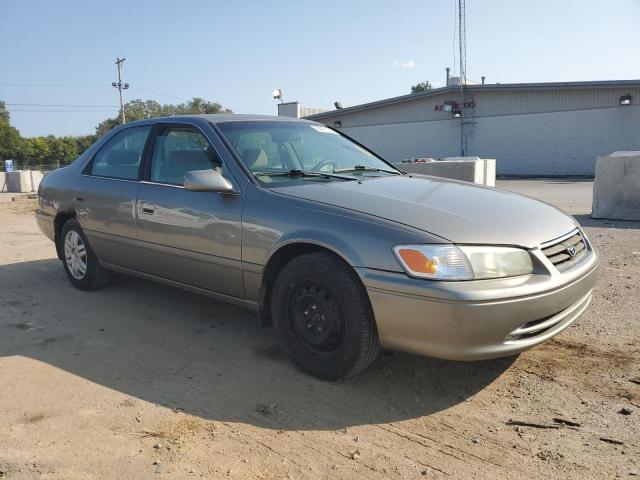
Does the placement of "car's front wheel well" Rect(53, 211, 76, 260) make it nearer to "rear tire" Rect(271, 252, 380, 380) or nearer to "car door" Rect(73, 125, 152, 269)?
"car door" Rect(73, 125, 152, 269)

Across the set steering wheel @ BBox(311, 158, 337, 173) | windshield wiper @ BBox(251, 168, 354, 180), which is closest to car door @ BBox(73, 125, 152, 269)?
windshield wiper @ BBox(251, 168, 354, 180)

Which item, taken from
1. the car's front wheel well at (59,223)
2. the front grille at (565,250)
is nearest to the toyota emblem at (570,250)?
the front grille at (565,250)

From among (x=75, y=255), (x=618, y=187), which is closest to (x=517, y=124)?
(x=618, y=187)

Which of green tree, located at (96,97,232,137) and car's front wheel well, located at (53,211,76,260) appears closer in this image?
car's front wheel well, located at (53,211,76,260)

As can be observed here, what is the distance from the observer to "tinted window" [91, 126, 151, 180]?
463cm

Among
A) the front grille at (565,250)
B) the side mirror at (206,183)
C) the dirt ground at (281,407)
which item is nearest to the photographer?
the dirt ground at (281,407)

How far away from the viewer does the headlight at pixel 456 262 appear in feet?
9.09

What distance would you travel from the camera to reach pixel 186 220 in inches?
155

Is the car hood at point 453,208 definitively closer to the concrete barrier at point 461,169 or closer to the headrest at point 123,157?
the headrest at point 123,157

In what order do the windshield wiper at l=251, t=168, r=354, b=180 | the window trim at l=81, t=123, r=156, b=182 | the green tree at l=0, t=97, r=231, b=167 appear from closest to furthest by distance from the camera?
the windshield wiper at l=251, t=168, r=354, b=180 → the window trim at l=81, t=123, r=156, b=182 → the green tree at l=0, t=97, r=231, b=167

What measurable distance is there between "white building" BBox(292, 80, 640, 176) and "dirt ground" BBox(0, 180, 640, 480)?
24.9 metres

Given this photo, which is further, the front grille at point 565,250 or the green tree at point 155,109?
the green tree at point 155,109

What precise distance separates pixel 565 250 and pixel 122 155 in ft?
12.1

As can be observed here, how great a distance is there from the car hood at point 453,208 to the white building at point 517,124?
2539cm
